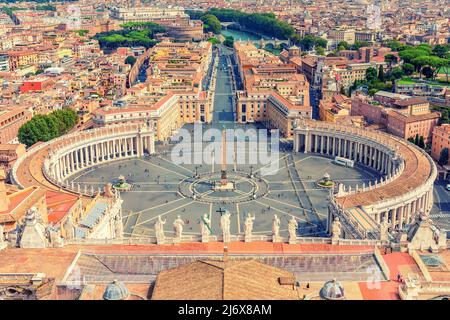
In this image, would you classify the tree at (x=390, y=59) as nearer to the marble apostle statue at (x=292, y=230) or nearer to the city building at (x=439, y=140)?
the city building at (x=439, y=140)

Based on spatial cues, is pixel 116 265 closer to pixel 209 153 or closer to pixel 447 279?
pixel 447 279

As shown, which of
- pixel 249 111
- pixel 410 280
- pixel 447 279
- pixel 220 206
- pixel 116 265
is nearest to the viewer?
pixel 410 280

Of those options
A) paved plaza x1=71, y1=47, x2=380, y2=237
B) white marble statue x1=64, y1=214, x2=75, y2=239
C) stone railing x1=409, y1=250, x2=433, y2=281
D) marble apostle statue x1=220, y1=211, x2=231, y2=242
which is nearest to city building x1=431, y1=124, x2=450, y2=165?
paved plaza x1=71, y1=47, x2=380, y2=237

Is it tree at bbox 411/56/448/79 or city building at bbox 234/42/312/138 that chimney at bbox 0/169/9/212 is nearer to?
city building at bbox 234/42/312/138

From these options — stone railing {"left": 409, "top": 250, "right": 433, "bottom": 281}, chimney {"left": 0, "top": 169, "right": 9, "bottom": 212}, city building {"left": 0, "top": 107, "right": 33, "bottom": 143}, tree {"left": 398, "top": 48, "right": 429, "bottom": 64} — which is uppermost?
tree {"left": 398, "top": 48, "right": 429, "bottom": 64}

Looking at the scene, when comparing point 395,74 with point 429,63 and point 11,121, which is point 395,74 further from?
point 11,121
